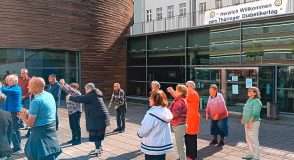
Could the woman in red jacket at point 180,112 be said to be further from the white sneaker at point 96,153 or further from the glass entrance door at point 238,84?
the glass entrance door at point 238,84

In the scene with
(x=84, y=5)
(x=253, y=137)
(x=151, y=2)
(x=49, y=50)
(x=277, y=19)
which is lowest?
(x=253, y=137)

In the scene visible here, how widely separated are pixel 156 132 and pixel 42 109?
1677mm

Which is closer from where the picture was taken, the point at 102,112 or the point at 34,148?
the point at 34,148

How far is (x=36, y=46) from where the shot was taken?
16.5 m

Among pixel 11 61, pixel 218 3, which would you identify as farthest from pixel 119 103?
pixel 218 3

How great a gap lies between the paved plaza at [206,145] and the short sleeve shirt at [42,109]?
111 inches

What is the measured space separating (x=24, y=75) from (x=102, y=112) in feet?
12.3

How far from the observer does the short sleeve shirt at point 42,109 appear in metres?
4.57

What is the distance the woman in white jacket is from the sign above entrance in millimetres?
10894

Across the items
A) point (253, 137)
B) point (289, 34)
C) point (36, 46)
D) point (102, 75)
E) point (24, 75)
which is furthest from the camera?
point (102, 75)

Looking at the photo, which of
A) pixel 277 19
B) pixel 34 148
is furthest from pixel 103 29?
pixel 34 148

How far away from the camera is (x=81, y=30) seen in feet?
59.8

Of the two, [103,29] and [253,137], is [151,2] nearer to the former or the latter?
[103,29]

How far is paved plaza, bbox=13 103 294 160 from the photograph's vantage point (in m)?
7.43
